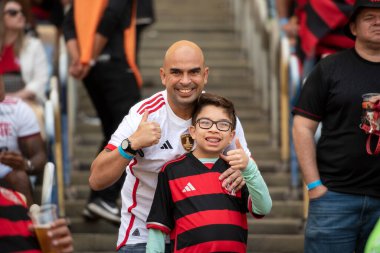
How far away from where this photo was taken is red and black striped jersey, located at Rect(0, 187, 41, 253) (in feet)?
14.8

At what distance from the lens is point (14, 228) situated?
4.54 metres

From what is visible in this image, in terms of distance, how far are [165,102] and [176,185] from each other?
45 cm

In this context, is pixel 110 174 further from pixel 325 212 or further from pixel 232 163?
pixel 325 212

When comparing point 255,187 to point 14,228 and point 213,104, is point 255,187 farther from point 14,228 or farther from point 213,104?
point 14,228

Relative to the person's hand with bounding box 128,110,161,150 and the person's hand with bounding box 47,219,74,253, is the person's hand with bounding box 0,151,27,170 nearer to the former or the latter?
the person's hand with bounding box 128,110,161,150

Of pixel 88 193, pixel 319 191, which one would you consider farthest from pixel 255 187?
pixel 88 193

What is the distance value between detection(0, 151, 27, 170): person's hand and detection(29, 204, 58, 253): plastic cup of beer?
91.0 inches

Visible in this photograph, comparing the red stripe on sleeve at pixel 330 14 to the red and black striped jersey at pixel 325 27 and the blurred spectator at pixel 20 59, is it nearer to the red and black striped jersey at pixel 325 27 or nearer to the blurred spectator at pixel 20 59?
the red and black striped jersey at pixel 325 27

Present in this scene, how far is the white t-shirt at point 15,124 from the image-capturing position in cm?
720

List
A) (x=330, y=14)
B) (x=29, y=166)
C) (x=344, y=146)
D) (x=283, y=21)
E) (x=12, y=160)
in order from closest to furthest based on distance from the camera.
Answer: (x=344, y=146) → (x=12, y=160) → (x=29, y=166) → (x=330, y=14) → (x=283, y=21)

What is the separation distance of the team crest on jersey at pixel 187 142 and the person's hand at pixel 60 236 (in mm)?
1001

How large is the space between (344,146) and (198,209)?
109cm

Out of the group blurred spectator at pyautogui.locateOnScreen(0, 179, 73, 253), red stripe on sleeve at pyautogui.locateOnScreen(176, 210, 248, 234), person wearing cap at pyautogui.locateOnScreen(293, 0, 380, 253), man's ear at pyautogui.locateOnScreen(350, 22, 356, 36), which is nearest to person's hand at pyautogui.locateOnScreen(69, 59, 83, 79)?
person wearing cap at pyautogui.locateOnScreen(293, 0, 380, 253)

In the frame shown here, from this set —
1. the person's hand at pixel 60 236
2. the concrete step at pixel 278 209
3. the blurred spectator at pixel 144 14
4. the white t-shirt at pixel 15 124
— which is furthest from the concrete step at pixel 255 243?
the person's hand at pixel 60 236
